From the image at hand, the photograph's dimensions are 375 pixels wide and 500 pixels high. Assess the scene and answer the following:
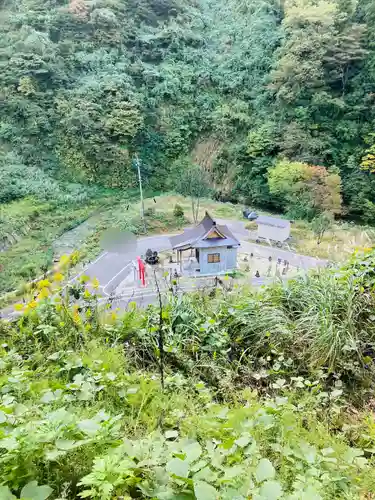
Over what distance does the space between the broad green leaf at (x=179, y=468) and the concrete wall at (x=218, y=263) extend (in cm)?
910

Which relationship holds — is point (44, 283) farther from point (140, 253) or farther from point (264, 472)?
point (140, 253)

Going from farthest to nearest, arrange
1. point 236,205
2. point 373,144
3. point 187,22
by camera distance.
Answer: point 187,22, point 236,205, point 373,144

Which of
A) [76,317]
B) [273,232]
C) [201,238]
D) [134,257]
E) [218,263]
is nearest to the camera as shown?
[76,317]

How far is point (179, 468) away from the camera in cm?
67

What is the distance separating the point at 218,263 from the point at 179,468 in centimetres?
936

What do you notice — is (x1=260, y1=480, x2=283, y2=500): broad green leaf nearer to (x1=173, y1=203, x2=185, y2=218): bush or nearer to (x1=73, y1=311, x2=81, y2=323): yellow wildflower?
(x1=73, y1=311, x2=81, y2=323): yellow wildflower

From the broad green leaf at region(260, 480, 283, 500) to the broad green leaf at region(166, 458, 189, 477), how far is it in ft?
0.47

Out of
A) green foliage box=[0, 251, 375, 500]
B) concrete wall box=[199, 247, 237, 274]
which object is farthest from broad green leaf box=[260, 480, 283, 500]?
concrete wall box=[199, 247, 237, 274]

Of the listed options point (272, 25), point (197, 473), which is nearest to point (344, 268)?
point (197, 473)

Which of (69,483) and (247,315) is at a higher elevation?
(69,483)

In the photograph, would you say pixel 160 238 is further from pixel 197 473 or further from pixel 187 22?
pixel 187 22

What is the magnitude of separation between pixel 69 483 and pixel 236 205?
16.2 m

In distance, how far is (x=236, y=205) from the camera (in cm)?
1648

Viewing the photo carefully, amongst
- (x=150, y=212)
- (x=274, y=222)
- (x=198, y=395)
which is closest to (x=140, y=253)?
(x=150, y=212)
